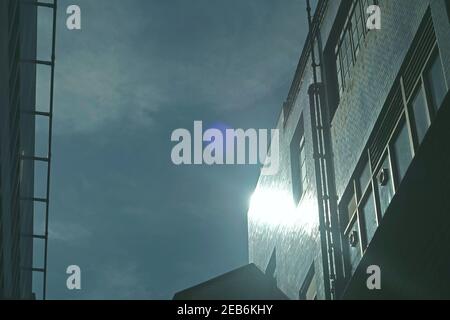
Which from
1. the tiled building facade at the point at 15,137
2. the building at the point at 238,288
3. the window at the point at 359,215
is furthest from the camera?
the window at the point at 359,215

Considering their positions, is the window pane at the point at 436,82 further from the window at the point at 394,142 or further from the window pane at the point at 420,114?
the window pane at the point at 420,114

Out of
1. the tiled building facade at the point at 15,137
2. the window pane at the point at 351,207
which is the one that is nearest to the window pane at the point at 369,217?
the window pane at the point at 351,207

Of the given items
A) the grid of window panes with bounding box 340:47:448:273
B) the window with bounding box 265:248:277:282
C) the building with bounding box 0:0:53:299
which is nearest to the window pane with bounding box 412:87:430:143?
the grid of window panes with bounding box 340:47:448:273

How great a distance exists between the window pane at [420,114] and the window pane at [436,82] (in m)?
0.34

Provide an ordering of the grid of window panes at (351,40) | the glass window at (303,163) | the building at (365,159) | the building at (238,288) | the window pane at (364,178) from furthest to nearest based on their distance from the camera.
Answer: the glass window at (303,163), the grid of window panes at (351,40), the window pane at (364,178), the building at (238,288), the building at (365,159)

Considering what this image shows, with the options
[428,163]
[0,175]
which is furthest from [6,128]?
[428,163]

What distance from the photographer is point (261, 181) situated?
33531 millimetres

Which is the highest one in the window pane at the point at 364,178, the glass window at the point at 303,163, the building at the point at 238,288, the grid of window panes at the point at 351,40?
the grid of window panes at the point at 351,40

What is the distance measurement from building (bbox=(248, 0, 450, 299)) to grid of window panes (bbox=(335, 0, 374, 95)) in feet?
0.15

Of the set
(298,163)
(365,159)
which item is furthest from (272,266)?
(365,159)

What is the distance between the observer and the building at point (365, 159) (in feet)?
43.2

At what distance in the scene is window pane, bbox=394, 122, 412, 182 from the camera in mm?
16141

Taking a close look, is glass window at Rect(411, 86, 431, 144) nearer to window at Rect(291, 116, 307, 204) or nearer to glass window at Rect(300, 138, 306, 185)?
glass window at Rect(300, 138, 306, 185)

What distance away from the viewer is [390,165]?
17281mm
